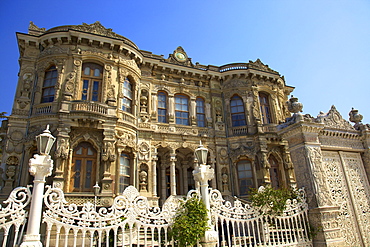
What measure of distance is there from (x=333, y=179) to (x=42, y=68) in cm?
1500

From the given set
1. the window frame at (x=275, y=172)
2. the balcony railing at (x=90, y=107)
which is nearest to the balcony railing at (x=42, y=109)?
the balcony railing at (x=90, y=107)

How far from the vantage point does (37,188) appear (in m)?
5.02

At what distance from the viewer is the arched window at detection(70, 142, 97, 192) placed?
12.8 meters

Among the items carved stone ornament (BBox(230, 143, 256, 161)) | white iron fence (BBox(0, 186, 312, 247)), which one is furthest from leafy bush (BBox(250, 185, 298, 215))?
carved stone ornament (BBox(230, 143, 256, 161))

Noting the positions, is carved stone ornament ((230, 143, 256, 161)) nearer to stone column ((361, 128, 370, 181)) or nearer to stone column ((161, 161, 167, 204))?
stone column ((161, 161, 167, 204))

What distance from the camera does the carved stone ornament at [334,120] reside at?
880 cm

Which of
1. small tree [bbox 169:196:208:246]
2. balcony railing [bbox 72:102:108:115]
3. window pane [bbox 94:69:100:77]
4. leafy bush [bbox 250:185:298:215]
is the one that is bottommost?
small tree [bbox 169:196:208:246]

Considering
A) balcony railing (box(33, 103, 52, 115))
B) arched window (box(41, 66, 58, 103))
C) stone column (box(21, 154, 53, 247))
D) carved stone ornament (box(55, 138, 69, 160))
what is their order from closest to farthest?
1. stone column (box(21, 154, 53, 247))
2. carved stone ornament (box(55, 138, 69, 160))
3. balcony railing (box(33, 103, 52, 115))
4. arched window (box(41, 66, 58, 103))

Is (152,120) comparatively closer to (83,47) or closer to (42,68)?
(83,47)

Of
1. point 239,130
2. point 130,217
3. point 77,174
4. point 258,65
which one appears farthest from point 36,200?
point 258,65

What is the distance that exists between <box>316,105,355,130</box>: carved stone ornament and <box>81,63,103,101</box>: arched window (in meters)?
11.3

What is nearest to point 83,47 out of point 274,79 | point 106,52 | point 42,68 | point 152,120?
point 106,52

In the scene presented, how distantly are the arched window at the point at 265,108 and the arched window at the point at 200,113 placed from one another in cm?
431

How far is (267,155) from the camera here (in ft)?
56.7
